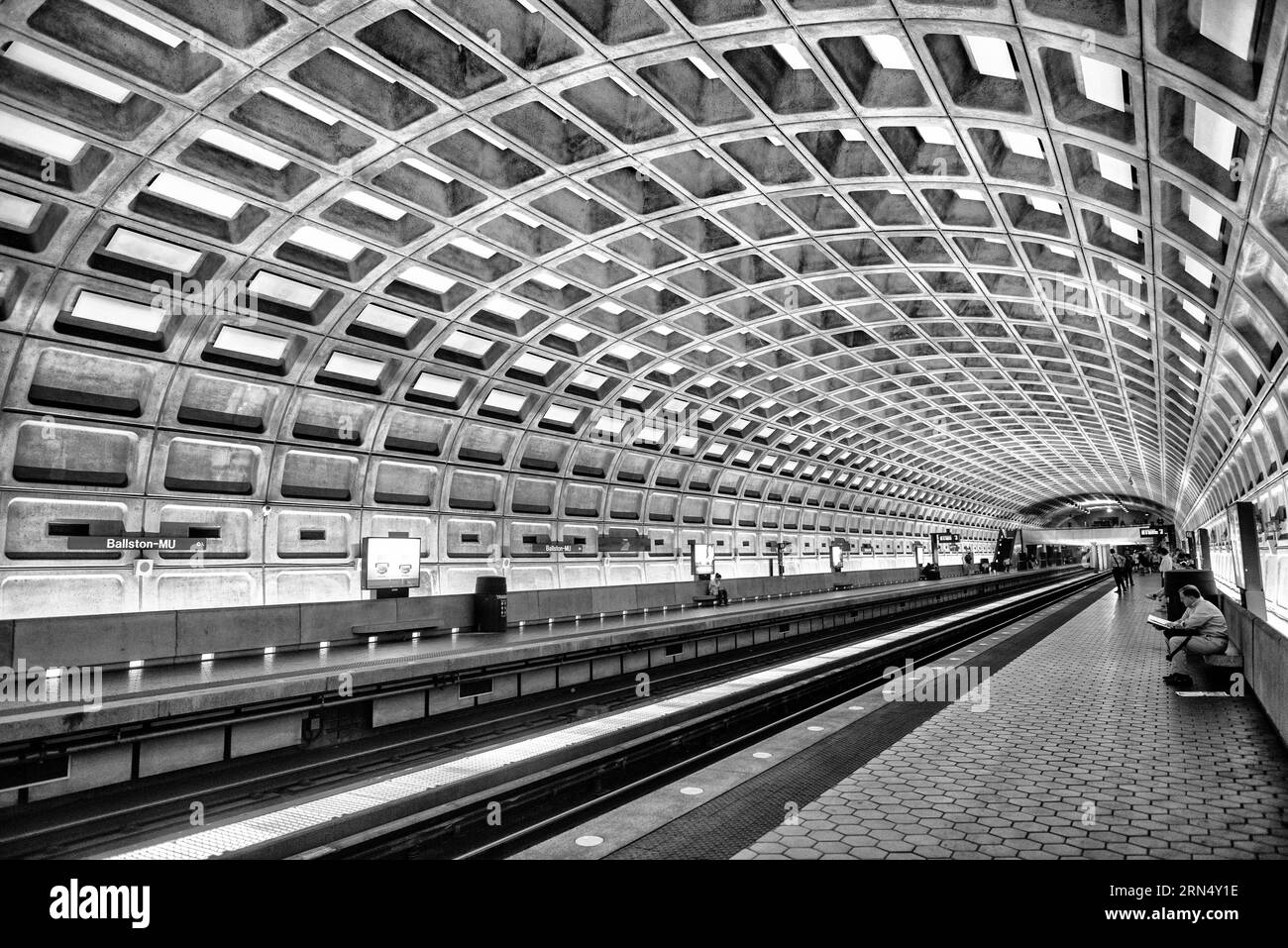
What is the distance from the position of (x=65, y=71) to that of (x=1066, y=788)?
13452 millimetres

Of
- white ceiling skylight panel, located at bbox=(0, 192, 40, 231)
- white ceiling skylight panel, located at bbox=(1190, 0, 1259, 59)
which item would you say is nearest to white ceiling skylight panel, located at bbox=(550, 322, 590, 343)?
white ceiling skylight panel, located at bbox=(0, 192, 40, 231)

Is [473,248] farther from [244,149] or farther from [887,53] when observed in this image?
[887,53]

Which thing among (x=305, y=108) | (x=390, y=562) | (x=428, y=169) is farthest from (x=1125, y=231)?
(x=390, y=562)

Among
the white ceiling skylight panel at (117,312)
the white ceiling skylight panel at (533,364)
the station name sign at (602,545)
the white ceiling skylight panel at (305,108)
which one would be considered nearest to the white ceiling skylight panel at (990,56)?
the white ceiling skylight panel at (305,108)

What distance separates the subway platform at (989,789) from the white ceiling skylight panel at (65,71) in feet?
34.0

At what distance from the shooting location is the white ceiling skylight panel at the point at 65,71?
8.55 meters

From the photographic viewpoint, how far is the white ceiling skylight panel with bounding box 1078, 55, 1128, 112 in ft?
27.4

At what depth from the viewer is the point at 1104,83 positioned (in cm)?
855

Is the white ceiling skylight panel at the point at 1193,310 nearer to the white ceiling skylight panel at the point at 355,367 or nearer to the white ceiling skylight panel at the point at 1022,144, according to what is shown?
the white ceiling skylight panel at the point at 1022,144

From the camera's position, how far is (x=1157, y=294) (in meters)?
13.3

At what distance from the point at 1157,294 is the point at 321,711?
1596cm

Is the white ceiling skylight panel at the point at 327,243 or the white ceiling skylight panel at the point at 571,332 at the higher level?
the white ceiling skylight panel at the point at 327,243
